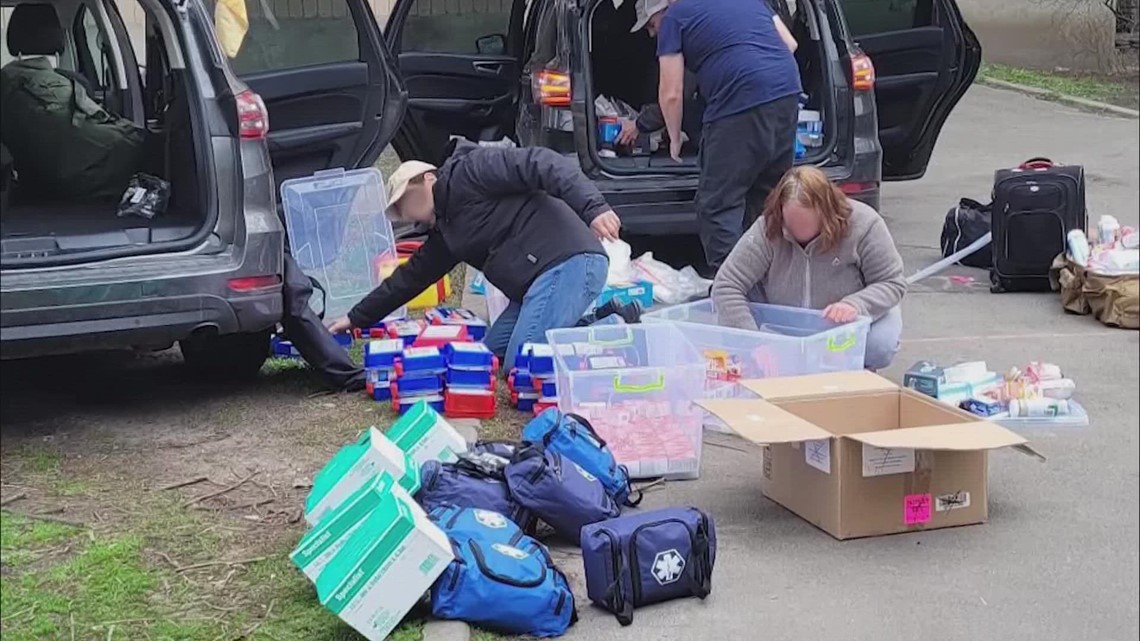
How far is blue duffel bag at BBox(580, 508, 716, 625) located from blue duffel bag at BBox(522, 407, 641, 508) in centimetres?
46

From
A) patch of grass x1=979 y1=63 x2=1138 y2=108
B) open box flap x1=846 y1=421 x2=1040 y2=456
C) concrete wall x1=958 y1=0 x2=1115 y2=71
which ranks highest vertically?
concrete wall x1=958 y1=0 x2=1115 y2=71

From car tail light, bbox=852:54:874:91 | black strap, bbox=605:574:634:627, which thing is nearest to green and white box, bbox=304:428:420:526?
black strap, bbox=605:574:634:627

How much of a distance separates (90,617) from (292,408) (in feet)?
6.30

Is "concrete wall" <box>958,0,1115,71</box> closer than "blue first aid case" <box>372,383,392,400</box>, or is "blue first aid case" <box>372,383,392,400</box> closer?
"concrete wall" <box>958,0,1115,71</box>

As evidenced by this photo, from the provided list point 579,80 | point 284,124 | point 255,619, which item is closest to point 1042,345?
point 579,80

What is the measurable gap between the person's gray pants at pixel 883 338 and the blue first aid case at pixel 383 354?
1.68 metres

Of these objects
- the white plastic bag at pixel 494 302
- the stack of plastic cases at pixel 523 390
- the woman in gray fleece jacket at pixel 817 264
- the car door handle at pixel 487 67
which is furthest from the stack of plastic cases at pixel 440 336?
the car door handle at pixel 487 67

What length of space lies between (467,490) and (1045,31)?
218 cm

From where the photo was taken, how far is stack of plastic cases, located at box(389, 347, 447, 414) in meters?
5.05

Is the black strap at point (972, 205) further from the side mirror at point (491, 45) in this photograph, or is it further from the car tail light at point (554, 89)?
the side mirror at point (491, 45)

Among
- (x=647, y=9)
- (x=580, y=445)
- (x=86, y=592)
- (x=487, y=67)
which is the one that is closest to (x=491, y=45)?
(x=487, y=67)

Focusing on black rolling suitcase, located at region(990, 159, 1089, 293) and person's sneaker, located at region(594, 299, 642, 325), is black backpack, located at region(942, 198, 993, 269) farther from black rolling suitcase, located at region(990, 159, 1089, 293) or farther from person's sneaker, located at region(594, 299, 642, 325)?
person's sneaker, located at region(594, 299, 642, 325)

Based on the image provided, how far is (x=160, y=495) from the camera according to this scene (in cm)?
427

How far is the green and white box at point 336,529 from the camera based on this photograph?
323 centimetres
